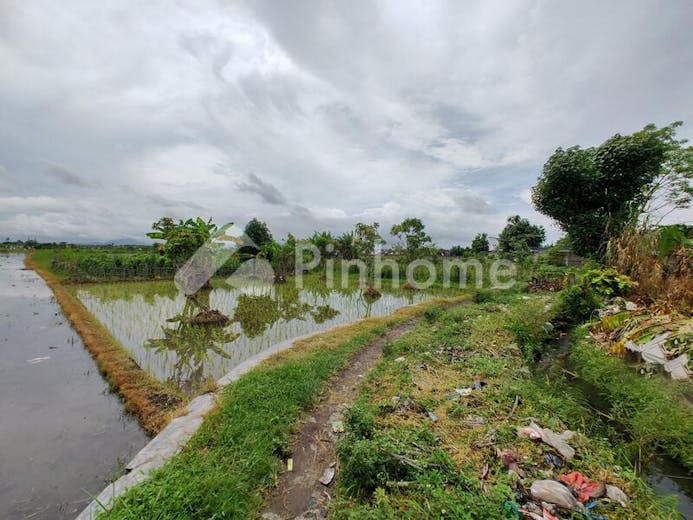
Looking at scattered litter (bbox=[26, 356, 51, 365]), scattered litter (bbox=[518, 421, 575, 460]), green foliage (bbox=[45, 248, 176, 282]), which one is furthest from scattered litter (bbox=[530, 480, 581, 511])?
green foliage (bbox=[45, 248, 176, 282])

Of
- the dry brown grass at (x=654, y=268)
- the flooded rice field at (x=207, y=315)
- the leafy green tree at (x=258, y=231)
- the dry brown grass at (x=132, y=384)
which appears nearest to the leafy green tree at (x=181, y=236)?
Answer: the flooded rice field at (x=207, y=315)

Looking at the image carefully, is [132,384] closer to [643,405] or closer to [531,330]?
[643,405]

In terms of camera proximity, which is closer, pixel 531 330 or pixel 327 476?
pixel 327 476

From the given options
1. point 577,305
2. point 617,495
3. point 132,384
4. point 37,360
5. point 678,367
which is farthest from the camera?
point 577,305

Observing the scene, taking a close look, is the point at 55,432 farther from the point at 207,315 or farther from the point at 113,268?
the point at 113,268

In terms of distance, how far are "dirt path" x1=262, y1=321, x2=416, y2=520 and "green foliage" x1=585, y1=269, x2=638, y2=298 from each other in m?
7.45

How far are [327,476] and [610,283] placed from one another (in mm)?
8909

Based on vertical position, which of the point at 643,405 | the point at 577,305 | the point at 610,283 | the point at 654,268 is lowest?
the point at 643,405

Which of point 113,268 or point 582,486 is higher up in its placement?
point 113,268

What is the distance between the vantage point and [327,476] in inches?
106

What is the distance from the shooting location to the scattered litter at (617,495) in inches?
84.6

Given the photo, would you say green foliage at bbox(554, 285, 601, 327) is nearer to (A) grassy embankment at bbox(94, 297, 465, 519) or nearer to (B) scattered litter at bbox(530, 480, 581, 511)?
(A) grassy embankment at bbox(94, 297, 465, 519)

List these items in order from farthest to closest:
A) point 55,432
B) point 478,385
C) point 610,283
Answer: point 610,283
point 478,385
point 55,432

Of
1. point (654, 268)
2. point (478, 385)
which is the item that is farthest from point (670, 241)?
point (478, 385)
